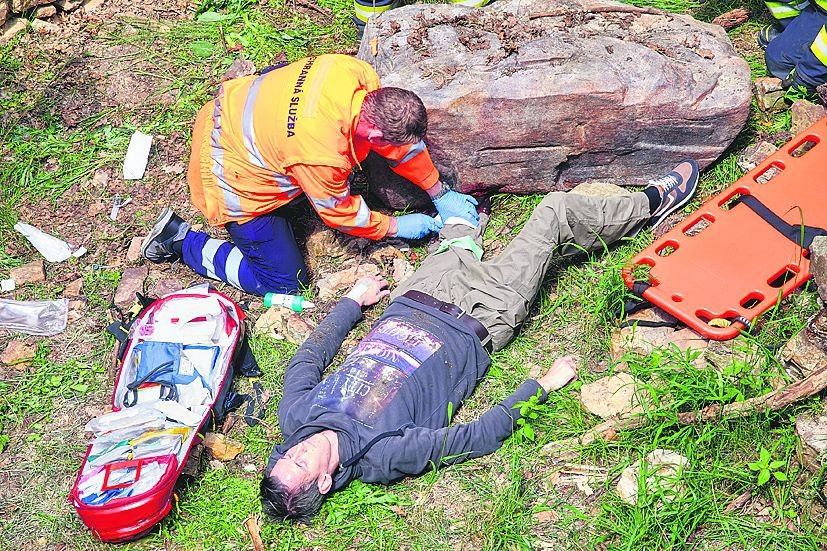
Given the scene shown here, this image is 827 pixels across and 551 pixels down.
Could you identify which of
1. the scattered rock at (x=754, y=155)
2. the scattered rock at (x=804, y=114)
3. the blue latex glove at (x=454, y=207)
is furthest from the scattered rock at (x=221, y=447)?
the scattered rock at (x=804, y=114)

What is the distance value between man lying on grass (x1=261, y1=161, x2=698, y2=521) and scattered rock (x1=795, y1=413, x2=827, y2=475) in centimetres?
102

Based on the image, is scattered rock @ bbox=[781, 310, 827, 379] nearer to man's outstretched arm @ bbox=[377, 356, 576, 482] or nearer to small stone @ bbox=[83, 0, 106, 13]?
man's outstretched arm @ bbox=[377, 356, 576, 482]

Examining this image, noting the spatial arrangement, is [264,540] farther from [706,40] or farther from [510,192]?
[706,40]

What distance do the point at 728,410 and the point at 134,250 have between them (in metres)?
3.44

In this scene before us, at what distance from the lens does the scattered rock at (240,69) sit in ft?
18.2

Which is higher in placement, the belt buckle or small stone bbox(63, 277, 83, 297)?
the belt buckle

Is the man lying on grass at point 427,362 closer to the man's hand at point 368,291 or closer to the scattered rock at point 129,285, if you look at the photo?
the man's hand at point 368,291

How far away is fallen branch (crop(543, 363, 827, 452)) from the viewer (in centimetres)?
313

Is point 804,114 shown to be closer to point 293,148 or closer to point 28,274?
point 293,148

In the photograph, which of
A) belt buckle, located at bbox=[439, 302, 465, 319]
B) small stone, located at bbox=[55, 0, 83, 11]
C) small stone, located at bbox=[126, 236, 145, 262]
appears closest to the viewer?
belt buckle, located at bbox=[439, 302, 465, 319]

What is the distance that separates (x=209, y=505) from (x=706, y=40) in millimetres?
3611

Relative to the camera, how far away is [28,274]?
15.3ft

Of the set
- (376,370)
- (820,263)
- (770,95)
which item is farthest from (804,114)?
(376,370)

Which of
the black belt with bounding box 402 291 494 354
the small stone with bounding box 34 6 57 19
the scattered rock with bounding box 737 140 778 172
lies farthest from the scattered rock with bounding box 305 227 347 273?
the small stone with bounding box 34 6 57 19
